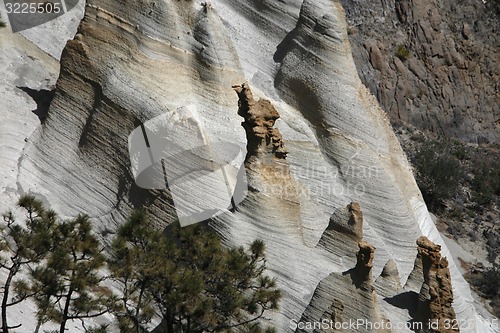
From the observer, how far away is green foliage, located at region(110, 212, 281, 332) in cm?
1231

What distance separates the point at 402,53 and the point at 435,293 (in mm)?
20903

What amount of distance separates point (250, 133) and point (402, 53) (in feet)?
65.2

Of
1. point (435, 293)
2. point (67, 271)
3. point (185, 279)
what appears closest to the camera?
point (185, 279)

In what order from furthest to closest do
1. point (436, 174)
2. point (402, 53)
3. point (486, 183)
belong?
point (402, 53)
point (486, 183)
point (436, 174)

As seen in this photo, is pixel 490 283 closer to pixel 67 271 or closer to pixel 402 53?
pixel 402 53

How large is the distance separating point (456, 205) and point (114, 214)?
48.3 feet

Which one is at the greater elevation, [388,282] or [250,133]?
[250,133]

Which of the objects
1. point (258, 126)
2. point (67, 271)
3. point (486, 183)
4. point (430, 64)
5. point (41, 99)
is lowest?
point (486, 183)

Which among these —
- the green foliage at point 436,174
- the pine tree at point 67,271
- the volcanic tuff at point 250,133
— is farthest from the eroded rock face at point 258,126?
the green foliage at point 436,174

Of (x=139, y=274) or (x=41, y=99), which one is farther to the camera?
(x=41, y=99)

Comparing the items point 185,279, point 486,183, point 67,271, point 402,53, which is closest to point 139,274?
point 185,279

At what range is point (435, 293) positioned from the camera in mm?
14539

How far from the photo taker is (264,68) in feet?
63.1

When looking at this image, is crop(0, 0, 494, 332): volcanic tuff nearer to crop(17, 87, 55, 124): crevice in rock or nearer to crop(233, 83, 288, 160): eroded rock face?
crop(233, 83, 288, 160): eroded rock face
